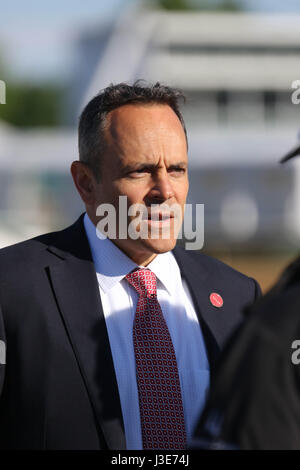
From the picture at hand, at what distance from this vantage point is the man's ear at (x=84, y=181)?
3.52 m

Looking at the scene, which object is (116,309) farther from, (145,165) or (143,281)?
(145,165)

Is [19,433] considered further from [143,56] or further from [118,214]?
[143,56]

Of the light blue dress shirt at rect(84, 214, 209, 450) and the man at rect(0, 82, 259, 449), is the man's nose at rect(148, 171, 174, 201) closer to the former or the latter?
the man at rect(0, 82, 259, 449)

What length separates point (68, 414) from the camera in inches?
117

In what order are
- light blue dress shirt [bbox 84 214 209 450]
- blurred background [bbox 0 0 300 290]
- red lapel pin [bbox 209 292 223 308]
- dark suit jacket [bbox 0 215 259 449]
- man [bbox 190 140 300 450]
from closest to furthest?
man [bbox 190 140 300 450] → dark suit jacket [bbox 0 215 259 449] → light blue dress shirt [bbox 84 214 209 450] → red lapel pin [bbox 209 292 223 308] → blurred background [bbox 0 0 300 290]

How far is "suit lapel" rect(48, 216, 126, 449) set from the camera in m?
2.97

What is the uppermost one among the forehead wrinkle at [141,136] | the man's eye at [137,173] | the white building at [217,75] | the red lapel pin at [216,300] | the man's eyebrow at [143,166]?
the white building at [217,75]

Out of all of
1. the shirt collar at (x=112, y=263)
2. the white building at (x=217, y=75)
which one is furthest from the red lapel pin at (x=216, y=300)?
the white building at (x=217, y=75)

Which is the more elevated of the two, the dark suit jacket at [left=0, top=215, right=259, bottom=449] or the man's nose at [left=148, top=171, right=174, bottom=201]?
the man's nose at [left=148, top=171, right=174, bottom=201]

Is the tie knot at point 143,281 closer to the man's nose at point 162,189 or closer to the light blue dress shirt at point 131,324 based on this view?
the light blue dress shirt at point 131,324

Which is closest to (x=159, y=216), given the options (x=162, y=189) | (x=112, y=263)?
(x=162, y=189)

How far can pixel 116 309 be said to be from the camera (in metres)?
3.25

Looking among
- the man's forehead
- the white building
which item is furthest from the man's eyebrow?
the white building

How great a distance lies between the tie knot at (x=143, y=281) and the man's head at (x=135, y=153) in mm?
73
